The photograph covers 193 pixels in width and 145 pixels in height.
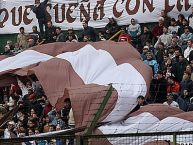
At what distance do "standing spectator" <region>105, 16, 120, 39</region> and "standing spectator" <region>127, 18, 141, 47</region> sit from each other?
46 centimetres

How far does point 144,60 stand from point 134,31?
2.99 metres

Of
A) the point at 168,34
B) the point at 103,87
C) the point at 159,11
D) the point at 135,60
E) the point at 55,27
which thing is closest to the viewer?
the point at 103,87

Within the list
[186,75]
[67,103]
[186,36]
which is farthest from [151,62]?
[67,103]

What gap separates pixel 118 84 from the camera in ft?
60.6

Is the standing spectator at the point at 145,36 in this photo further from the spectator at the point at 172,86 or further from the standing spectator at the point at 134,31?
the spectator at the point at 172,86

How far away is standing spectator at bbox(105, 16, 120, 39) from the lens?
2445 cm

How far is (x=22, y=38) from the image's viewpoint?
26.2 m

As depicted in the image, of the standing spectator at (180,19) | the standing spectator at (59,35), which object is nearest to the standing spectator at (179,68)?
the standing spectator at (180,19)

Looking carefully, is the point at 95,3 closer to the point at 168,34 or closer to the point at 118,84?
the point at 168,34

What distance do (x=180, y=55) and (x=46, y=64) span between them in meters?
3.28

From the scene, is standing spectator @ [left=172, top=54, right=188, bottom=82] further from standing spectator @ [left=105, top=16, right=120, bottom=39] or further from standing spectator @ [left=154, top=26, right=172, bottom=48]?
standing spectator @ [left=105, top=16, right=120, bottom=39]

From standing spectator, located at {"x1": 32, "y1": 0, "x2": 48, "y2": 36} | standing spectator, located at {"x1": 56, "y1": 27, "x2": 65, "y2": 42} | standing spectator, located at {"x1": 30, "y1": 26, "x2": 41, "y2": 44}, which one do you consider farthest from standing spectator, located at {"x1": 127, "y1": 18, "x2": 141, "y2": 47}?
standing spectator, located at {"x1": 32, "y1": 0, "x2": 48, "y2": 36}

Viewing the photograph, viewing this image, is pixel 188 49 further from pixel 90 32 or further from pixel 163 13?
pixel 90 32

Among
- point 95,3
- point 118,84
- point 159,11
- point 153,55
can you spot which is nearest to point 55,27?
point 95,3
